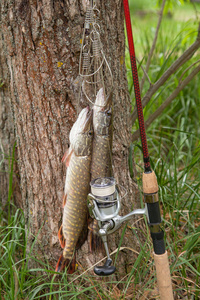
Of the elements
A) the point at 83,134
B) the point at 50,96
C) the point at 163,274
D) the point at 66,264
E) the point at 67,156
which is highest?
the point at 50,96

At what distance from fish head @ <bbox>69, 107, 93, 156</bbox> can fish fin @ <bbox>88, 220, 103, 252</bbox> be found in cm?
37

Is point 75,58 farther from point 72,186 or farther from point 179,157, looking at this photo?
point 179,157

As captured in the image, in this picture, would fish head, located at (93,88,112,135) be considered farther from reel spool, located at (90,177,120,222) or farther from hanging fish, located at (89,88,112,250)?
reel spool, located at (90,177,120,222)

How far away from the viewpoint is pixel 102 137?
1.35m

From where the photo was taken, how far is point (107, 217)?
1317 millimetres

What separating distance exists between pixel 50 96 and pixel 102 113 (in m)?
0.30

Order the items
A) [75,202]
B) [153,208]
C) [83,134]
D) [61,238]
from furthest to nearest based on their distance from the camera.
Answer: [61,238], [75,202], [83,134], [153,208]

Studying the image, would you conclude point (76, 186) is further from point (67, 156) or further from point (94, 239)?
point (94, 239)

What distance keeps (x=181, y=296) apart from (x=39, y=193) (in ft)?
3.01

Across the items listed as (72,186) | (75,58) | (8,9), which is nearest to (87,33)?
(75,58)

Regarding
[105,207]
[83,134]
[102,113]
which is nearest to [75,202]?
[105,207]

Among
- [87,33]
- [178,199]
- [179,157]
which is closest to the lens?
[87,33]

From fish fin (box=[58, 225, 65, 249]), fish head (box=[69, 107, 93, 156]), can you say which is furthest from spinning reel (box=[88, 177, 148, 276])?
fish fin (box=[58, 225, 65, 249])

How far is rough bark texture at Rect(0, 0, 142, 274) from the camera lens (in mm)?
1369
